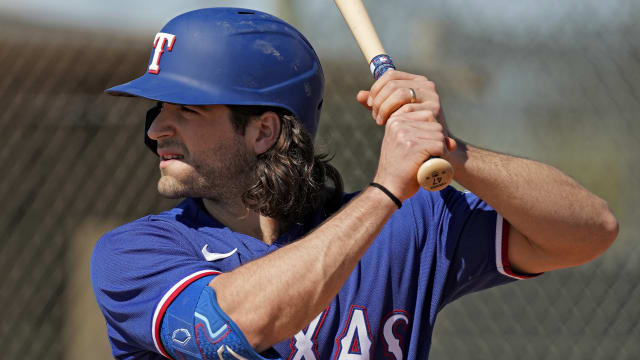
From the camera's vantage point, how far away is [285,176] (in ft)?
7.79

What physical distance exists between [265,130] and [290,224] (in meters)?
0.28

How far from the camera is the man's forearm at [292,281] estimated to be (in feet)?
5.88

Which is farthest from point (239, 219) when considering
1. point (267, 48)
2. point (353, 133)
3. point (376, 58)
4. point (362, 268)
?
point (353, 133)

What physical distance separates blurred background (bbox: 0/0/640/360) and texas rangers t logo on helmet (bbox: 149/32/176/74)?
1555mm

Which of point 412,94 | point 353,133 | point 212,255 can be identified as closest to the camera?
point 412,94

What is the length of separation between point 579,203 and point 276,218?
83cm

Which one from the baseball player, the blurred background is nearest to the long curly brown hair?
the baseball player

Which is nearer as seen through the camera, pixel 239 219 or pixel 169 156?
pixel 169 156

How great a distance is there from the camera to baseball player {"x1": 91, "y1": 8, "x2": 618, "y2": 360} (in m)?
1.85

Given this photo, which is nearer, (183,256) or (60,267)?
(183,256)

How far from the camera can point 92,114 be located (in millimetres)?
4203

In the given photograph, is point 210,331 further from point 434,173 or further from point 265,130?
point 265,130

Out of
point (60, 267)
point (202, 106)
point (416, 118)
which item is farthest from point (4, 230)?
point (416, 118)

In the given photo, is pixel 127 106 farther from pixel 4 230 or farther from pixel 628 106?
pixel 628 106
